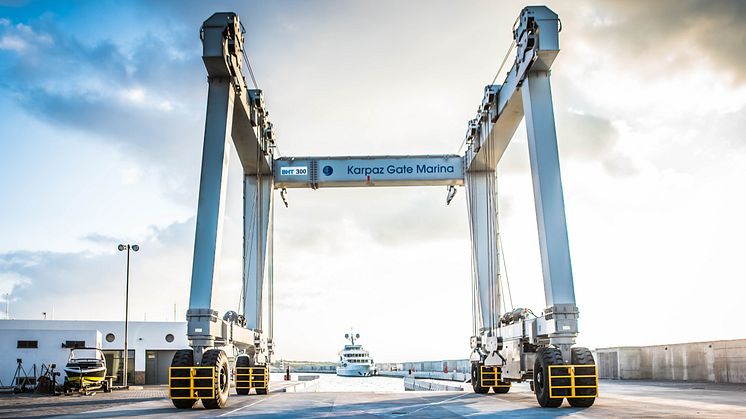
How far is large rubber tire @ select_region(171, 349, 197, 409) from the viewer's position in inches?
730

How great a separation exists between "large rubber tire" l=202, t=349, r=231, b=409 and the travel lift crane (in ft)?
0.09

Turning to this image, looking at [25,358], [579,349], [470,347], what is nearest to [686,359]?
[470,347]

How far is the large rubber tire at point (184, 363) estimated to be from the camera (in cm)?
1853

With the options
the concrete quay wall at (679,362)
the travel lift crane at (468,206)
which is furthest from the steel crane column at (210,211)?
the concrete quay wall at (679,362)

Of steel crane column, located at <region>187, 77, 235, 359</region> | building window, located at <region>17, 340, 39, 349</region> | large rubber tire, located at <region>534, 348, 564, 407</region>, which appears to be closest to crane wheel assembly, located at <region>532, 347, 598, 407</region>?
large rubber tire, located at <region>534, 348, 564, 407</region>

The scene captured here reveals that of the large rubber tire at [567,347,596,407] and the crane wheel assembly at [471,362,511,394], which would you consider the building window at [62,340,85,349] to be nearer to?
the crane wheel assembly at [471,362,511,394]

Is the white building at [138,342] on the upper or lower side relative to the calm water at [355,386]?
upper

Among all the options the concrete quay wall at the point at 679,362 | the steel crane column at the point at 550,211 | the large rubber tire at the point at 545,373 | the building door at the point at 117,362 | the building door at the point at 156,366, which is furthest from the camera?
the building door at the point at 156,366

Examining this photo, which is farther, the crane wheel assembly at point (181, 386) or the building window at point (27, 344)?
the building window at point (27, 344)

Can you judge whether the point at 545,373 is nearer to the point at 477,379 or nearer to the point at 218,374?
the point at 218,374

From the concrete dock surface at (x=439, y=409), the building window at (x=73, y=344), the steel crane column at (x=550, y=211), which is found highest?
the steel crane column at (x=550, y=211)

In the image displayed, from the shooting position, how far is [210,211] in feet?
68.1

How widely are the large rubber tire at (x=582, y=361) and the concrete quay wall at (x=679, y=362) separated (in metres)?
12.8

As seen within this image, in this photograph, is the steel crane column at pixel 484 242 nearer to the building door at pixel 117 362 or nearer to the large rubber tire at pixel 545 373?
the large rubber tire at pixel 545 373
